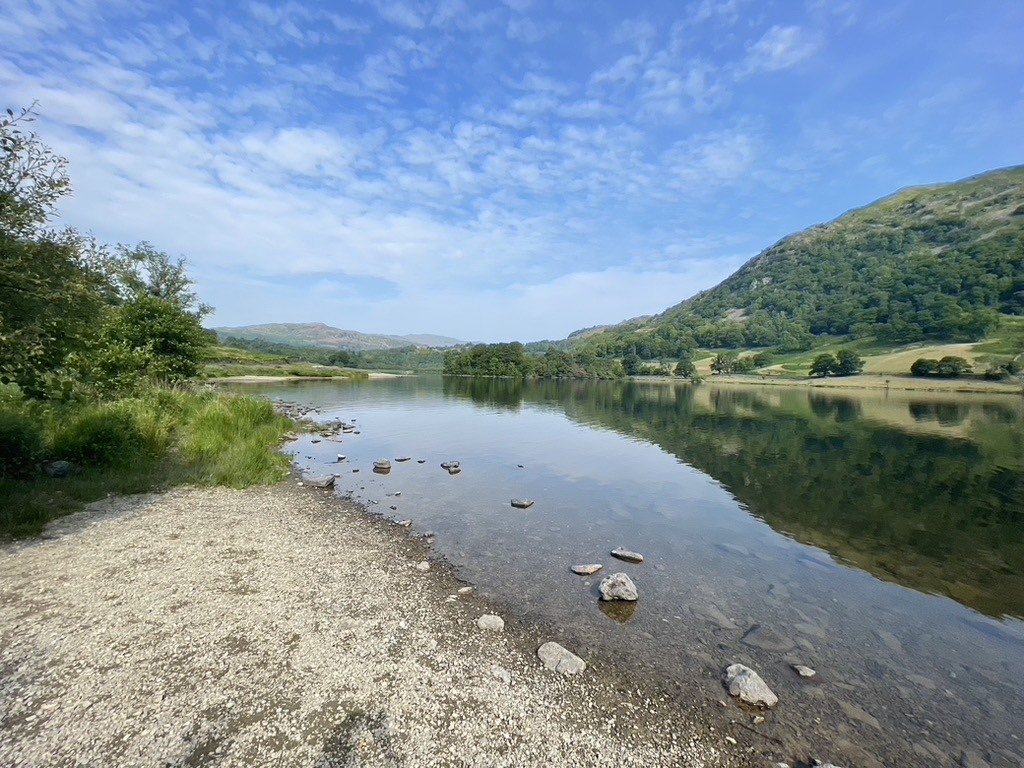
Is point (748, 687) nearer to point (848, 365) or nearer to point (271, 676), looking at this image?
point (271, 676)

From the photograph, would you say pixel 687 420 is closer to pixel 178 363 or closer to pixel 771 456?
pixel 771 456

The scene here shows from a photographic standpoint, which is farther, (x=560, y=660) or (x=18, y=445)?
(x=18, y=445)

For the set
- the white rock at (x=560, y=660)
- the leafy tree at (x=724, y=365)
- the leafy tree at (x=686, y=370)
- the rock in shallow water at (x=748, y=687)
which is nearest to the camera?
the rock in shallow water at (x=748, y=687)

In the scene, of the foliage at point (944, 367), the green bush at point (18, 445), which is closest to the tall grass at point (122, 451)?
the green bush at point (18, 445)

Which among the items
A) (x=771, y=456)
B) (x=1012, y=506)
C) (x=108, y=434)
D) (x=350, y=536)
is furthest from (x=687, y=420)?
(x=108, y=434)

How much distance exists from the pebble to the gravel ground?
16.7 ft

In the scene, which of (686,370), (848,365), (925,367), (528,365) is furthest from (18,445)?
(528,365)

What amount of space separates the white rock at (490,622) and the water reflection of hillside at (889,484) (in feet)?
37.9

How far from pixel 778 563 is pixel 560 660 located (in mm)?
9115

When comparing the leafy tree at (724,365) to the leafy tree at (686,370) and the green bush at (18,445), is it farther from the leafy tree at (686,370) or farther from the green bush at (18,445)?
the green bush at (18,445)

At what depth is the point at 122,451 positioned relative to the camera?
54.1 ft

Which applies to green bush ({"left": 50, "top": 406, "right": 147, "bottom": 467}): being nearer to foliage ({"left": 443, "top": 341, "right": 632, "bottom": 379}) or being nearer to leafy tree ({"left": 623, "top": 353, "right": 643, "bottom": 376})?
foliage ({"left": 443, "top": 341, "right": 632, "bottom": 379})

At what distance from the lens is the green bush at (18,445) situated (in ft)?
44.3

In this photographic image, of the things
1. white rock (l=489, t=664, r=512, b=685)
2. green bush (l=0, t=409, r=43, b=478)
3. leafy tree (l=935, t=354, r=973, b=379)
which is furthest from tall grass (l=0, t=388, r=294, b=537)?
leafy tree (l=935, t=354, r=973, b=379)
